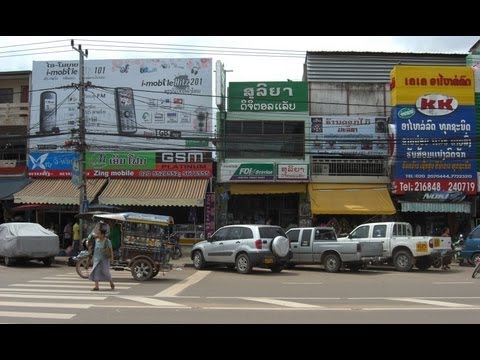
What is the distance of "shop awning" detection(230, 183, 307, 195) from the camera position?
1105 inches

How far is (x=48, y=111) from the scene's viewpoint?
97.3 ft

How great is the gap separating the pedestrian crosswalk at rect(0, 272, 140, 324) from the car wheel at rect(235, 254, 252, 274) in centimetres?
398

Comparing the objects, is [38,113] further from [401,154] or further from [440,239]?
[440,239]

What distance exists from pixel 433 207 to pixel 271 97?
32.5 feet

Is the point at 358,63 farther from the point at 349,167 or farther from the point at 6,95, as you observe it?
the point at 6,95

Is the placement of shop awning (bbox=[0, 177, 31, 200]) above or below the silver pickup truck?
above

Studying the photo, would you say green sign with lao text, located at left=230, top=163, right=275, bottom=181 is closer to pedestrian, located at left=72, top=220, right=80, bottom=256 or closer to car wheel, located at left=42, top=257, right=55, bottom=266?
pedestrian, located at left=72, top=220, right=80, bottom=256

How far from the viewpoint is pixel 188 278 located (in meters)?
17.6

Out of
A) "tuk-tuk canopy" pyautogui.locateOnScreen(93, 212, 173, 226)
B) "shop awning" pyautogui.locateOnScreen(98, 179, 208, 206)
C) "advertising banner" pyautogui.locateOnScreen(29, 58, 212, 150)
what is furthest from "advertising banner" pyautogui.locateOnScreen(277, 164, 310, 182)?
"tuk-tuk canopy" pyautogui.locateOnScreen(93, 212, 173, 226)

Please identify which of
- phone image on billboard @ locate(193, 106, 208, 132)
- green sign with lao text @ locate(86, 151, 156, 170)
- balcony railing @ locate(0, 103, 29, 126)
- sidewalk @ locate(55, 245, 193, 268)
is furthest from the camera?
balcony railing @ locate(0, 103, 29, 126)

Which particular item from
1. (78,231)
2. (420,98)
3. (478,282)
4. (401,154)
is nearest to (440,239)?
(478,282)

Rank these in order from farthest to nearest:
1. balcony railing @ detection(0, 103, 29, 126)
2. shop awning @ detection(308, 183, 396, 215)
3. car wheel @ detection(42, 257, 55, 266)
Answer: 1. balcony railing @ detection(0, 103, 29, 126)
2. shop awning @ detection(308, 183, 396, 215)
3. car wheel @ detection(42, 257, 55, 266)

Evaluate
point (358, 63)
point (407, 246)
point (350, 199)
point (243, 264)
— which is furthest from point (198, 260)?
point (358, 63)

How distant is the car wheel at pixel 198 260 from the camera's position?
2059 cm
